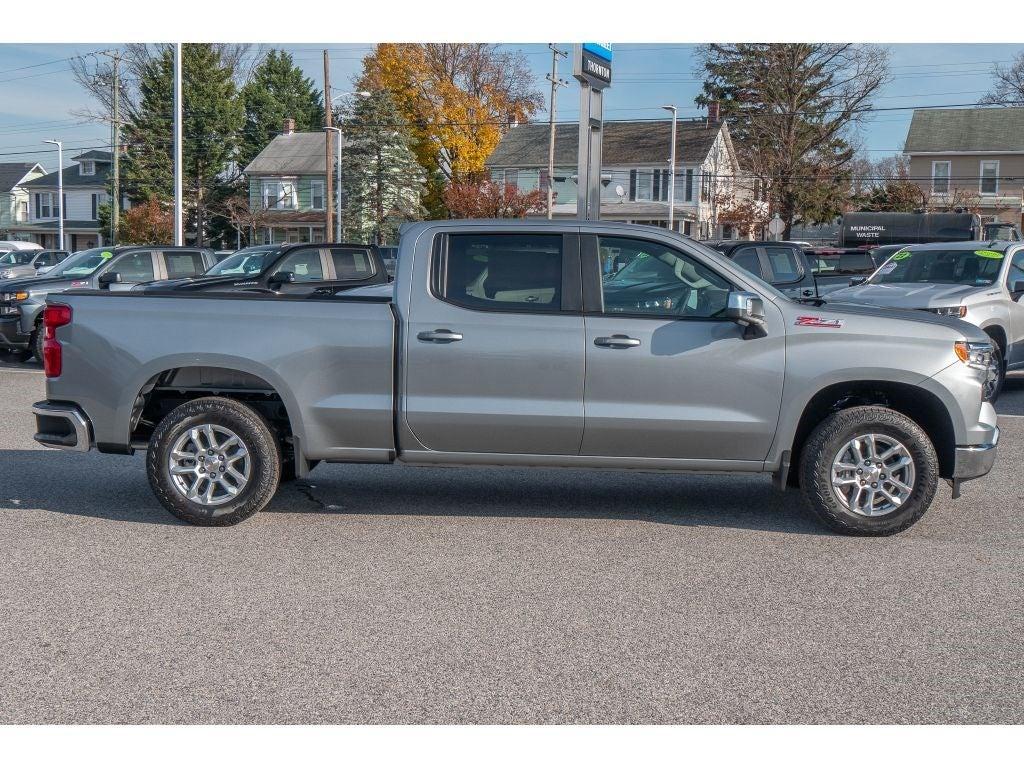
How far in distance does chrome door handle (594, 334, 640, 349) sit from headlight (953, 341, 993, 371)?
6.62 feet

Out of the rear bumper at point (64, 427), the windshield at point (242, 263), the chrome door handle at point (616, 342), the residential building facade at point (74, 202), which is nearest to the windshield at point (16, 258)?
Result: the windshield at point (242, 263)

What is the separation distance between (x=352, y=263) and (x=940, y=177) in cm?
5514

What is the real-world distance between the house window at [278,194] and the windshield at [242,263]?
5149cm

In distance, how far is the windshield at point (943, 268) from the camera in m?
13.5

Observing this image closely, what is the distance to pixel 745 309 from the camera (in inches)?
259

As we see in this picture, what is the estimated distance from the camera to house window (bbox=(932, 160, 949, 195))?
206 feet

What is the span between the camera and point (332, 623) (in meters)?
5.18

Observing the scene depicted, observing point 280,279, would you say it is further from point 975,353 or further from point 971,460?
point 971,460

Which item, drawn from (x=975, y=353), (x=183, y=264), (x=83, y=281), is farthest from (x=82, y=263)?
(x=975, y=353)

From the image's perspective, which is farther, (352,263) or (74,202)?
(74,202)

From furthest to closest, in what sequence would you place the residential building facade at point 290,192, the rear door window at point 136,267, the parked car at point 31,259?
1. the residential building facade at point 290,192
2. the parked car at point 31,259
3. the rear door window at point 136,267

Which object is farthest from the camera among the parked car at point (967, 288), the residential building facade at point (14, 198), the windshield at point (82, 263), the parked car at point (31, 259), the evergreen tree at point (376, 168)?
the residential building facade at point (14, 198)

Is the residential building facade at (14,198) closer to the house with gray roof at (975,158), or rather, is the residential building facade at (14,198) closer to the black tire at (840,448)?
the house with gray roof at (975,158)

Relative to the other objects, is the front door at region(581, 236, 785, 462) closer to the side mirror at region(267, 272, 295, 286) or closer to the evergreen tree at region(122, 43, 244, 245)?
the side mirror at region(267, 272, 295, 286)
